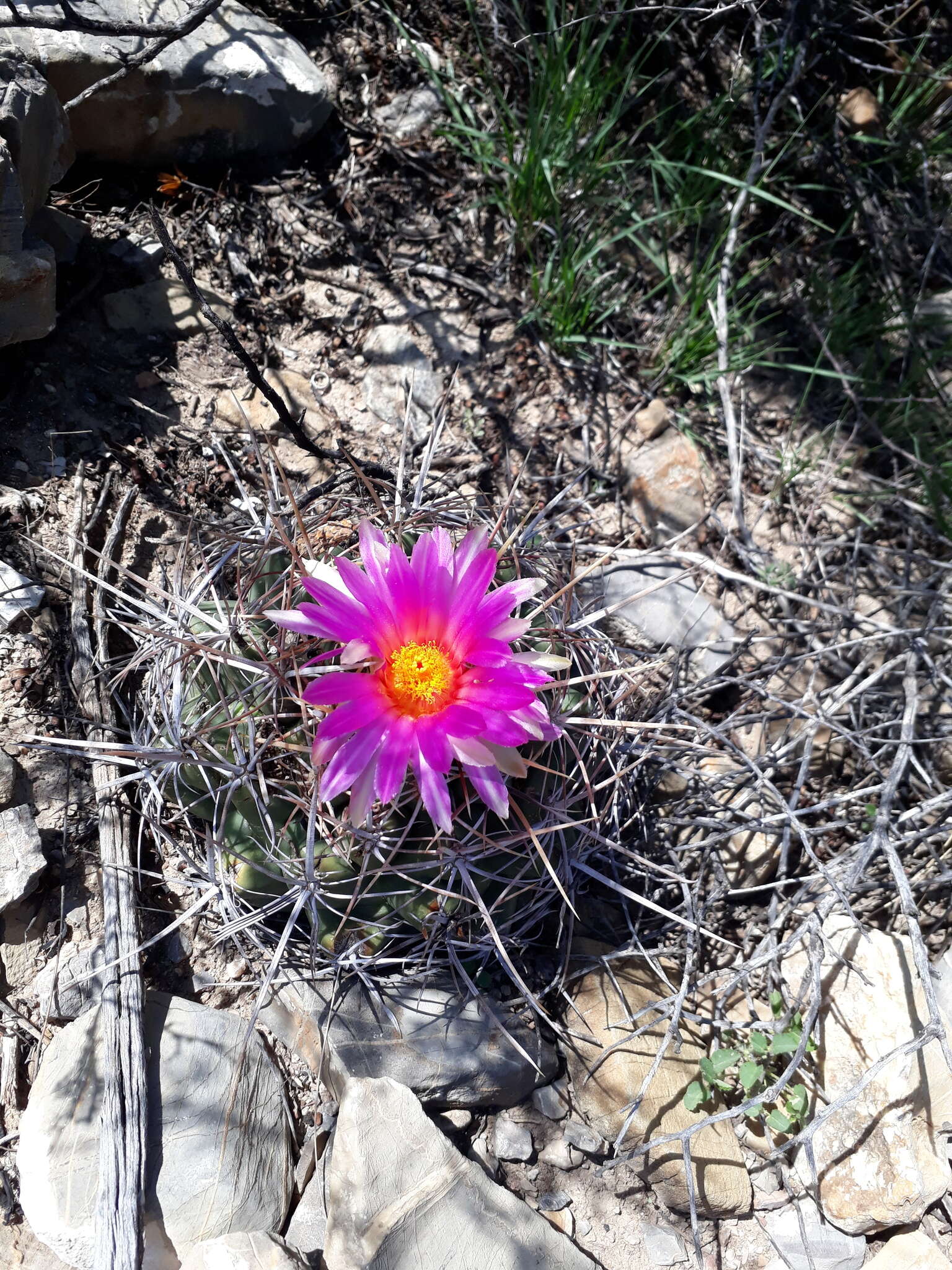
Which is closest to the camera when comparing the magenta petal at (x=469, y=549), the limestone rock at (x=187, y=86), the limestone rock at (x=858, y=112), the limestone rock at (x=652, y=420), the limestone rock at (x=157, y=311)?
the magenta petal at (x=469, y=549)

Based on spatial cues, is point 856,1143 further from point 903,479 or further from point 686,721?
point 903,479

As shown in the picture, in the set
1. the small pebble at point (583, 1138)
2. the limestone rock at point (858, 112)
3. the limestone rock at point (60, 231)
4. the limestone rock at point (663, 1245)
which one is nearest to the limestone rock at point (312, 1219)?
the small pebble at point (583, 1138)

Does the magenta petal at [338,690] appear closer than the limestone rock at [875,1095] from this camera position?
Yes

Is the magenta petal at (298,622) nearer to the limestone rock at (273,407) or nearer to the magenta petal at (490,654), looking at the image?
the magenta petal at (490,654)

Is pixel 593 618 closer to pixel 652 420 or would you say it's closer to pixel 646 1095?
pixel 646 1095

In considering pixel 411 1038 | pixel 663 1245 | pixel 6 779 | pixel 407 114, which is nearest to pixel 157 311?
pixel 407 114

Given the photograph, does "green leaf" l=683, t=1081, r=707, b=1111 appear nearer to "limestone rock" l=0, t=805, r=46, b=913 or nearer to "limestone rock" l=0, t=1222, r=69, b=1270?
"limestone rock" l=0, t=1222, r=69, b=1270
